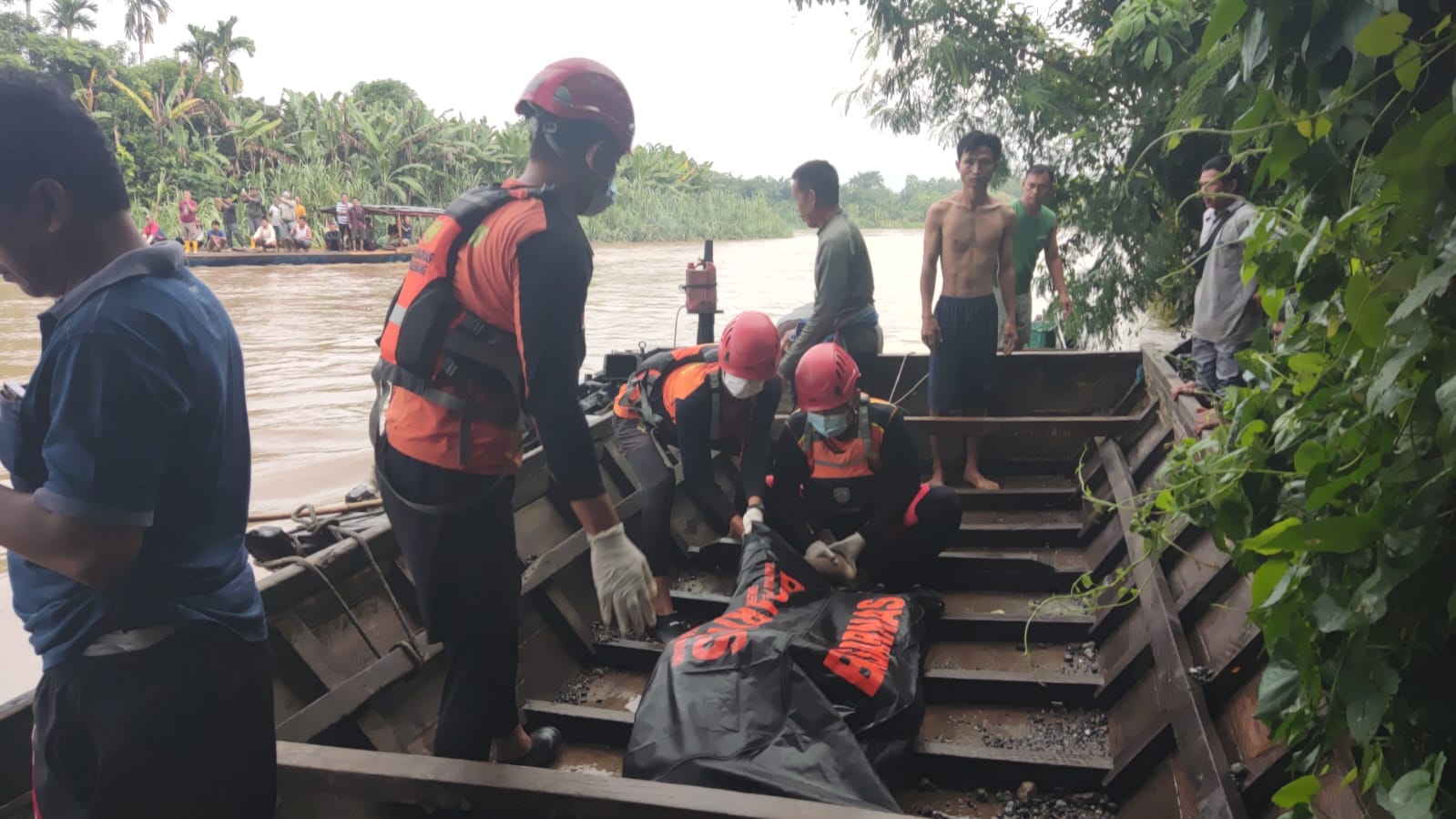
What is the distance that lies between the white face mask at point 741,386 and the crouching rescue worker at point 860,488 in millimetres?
158

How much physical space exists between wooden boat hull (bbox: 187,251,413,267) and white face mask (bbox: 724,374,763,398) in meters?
18.3

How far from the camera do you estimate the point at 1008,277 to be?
4492 mm

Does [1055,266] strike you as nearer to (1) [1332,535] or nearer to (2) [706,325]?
(2) [706,325]

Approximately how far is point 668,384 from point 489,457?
1.57 meters

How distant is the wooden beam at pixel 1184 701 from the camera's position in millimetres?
1821

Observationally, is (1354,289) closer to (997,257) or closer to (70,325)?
(70,325)

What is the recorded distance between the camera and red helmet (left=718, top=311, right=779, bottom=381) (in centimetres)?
318

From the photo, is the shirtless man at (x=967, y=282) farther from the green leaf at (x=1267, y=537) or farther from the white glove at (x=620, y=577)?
the green leaf at (x=1267, y=537)

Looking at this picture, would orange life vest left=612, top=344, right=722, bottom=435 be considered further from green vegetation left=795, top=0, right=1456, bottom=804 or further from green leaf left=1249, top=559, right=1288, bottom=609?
green leaf left=1249, top=559, right=1288, bottom=609

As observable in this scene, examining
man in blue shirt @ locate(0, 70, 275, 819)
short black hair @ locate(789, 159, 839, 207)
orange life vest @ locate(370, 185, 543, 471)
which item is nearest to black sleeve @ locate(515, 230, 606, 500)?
orange life vest @ locate(370, 185, 543, 471)

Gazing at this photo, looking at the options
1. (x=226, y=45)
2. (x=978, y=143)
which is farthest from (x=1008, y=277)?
(x=226, y=45)

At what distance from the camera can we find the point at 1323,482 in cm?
91

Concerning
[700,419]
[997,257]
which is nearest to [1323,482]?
[700,419]

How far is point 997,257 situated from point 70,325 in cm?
407
